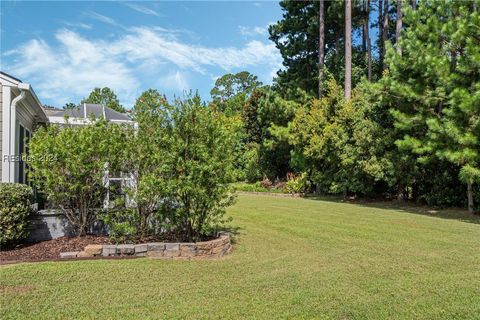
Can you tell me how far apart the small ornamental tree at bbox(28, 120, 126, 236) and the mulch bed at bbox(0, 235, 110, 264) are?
0.34 metres

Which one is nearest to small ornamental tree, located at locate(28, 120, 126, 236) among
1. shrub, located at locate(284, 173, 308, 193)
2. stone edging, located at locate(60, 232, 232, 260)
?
stone edging, located at locate(60, 232, 232, 260)

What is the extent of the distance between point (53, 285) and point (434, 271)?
5014mm

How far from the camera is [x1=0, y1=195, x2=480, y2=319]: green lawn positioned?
3.82 meters

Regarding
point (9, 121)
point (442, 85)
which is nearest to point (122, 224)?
point (9, 121)

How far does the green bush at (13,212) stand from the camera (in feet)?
19.4

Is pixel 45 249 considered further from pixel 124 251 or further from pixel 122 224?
A: pixel 124 251

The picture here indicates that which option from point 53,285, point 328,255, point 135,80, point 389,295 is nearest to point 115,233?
point 53,285

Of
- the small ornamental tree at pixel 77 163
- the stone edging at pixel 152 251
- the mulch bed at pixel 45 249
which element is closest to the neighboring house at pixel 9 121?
the small ornamental tree at pixel 77 163

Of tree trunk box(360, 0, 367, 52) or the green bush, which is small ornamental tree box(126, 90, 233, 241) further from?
tree trunk box(360, 0, 367, 52)

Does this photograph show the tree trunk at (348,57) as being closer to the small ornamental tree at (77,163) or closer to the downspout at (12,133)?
the small ornamental tree at (77,163)

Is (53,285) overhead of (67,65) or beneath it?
beneath

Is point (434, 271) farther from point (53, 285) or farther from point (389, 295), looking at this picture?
point (53, 285)

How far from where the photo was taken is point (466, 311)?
389 centimetres

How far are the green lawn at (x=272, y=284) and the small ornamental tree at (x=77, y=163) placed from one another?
161 centimetres
